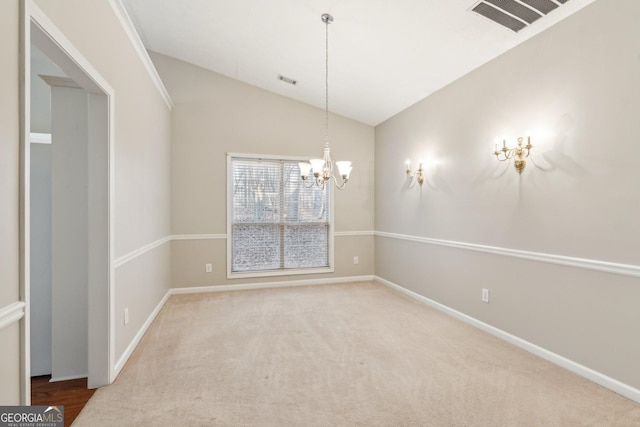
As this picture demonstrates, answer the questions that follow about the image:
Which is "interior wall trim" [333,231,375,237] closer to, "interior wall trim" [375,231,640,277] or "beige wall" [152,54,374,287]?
"beige wall" [152,54,374,287]

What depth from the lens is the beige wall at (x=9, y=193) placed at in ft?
3.70

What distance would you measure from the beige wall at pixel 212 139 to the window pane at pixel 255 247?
0.20 m

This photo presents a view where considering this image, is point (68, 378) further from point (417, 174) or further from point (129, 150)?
point (417, 174)

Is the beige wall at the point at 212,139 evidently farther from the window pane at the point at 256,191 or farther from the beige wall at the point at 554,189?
the beige wall at the point at 554,189

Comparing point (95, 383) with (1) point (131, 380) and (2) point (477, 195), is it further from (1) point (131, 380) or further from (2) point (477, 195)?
(2) point (477, 195)

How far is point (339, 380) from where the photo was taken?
2.21 meters

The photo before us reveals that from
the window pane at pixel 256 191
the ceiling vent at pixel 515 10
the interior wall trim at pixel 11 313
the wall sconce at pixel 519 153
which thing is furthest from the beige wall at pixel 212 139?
the interior wall trim at pixel 11 313

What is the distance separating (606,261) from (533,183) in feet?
2.60

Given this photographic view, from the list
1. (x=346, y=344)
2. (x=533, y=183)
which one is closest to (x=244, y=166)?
(x=346, y=344)

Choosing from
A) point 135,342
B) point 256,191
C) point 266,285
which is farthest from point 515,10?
point 266,285

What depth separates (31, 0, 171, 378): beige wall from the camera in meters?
1.83

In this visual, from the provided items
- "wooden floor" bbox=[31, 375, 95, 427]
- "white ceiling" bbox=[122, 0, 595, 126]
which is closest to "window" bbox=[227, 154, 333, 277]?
"white ceiling" bbox=[122, 0, 595, 126]

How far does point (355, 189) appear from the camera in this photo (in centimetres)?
519

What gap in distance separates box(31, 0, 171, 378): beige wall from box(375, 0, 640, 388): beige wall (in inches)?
131
